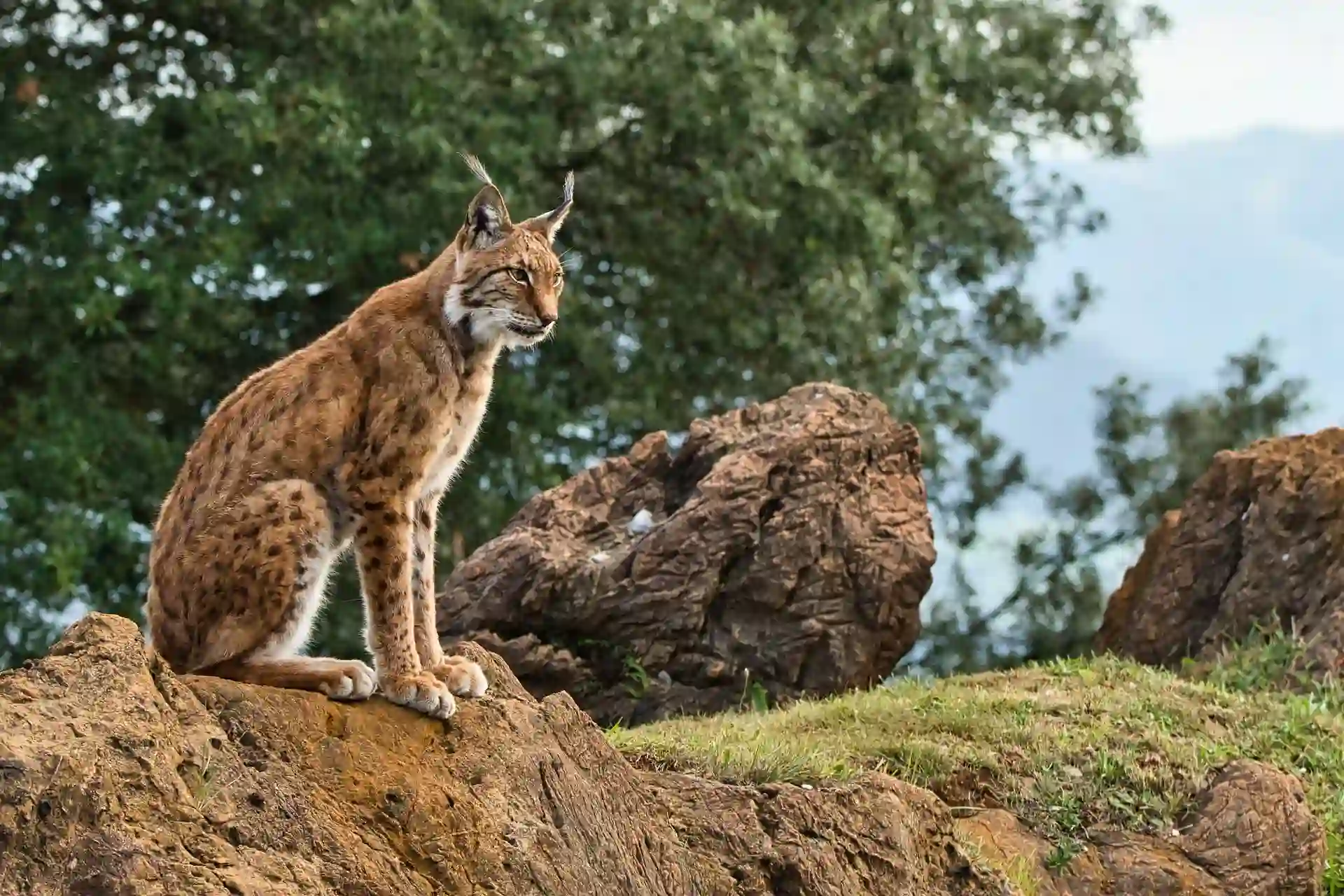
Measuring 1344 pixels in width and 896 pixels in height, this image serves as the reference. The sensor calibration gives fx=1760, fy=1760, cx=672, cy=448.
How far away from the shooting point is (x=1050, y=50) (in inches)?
888

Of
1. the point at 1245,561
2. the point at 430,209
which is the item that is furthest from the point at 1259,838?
the point at 430,209

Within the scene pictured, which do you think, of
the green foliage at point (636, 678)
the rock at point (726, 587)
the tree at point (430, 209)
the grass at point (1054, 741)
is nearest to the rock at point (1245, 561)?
the grass at point (1054, 741)

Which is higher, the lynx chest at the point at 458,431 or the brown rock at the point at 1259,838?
the lynx chest at the point at 458,431

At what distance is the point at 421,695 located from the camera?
20.2ft

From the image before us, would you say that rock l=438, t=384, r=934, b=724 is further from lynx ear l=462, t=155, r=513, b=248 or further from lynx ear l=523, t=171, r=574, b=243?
lynx ear l=462, t=155, r=513, b=248

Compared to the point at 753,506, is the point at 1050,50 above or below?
above

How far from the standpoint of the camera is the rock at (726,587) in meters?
11.2

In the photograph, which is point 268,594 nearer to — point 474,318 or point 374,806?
point 374,806

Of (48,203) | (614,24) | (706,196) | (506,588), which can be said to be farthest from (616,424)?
(506,588)

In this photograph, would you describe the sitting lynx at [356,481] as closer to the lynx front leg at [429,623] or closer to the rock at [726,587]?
the lynx front leg at [429,623]

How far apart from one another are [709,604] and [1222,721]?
3.22 metres

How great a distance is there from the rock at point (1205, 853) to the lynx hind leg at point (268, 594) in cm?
329

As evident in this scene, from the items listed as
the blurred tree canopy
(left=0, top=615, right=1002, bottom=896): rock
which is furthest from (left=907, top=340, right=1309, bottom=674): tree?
(left=0, top=615, right=1002, bottom=896): rock

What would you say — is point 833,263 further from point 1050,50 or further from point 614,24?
point 1050,50
